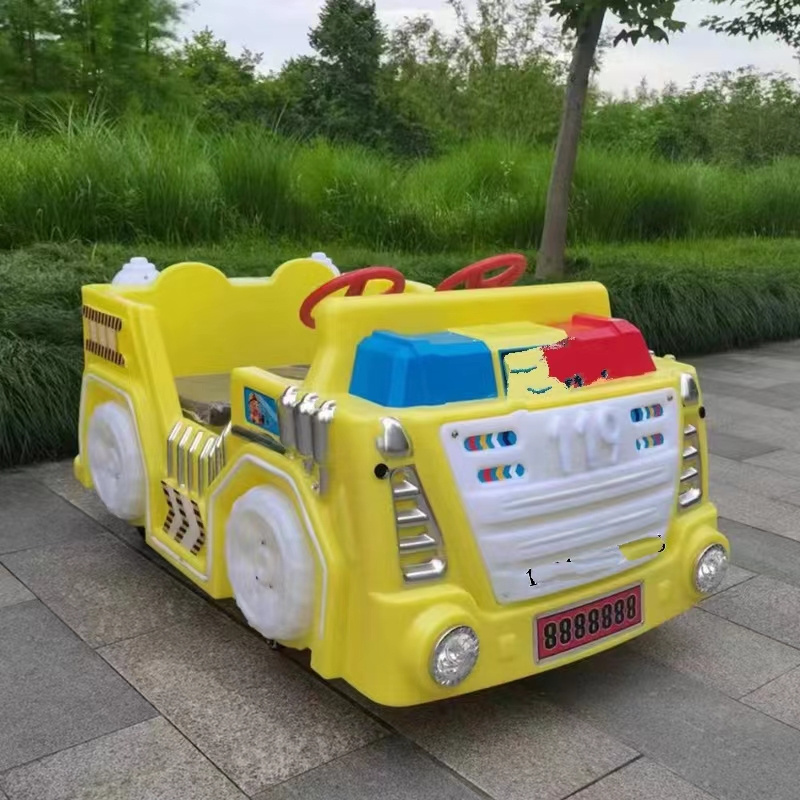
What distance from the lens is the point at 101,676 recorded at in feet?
9.34

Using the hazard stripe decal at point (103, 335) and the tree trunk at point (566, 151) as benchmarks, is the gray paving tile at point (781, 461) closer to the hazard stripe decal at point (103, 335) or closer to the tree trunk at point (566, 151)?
the tree trunk at point (566, 151)

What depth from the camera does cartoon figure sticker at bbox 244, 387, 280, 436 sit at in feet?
8.61

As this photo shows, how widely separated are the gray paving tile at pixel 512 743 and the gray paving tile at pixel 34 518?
1.91 m

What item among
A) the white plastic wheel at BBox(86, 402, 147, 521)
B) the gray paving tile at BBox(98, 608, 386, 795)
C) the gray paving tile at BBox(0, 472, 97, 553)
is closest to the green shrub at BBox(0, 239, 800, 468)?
the gray paving tile at BBox(0, 472, 97, 553)

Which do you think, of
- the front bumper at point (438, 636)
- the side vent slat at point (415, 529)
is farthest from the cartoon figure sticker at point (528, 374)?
the front bumper at point (438, 636)

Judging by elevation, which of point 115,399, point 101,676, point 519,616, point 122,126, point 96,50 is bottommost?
point 101,676

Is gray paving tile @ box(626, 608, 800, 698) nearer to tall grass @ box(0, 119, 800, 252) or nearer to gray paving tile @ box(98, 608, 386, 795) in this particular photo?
gray paving tile @ box(98, 608, 386, 795)

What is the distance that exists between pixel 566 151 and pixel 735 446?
320cm

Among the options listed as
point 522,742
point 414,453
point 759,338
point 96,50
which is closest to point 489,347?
point 414,453

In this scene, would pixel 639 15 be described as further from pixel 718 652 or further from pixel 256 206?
pixel 718 652

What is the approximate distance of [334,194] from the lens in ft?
30.3

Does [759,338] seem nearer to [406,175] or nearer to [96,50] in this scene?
[406,175]

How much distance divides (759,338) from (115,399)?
23.0 feet

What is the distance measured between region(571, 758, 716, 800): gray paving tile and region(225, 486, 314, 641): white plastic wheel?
840mm
